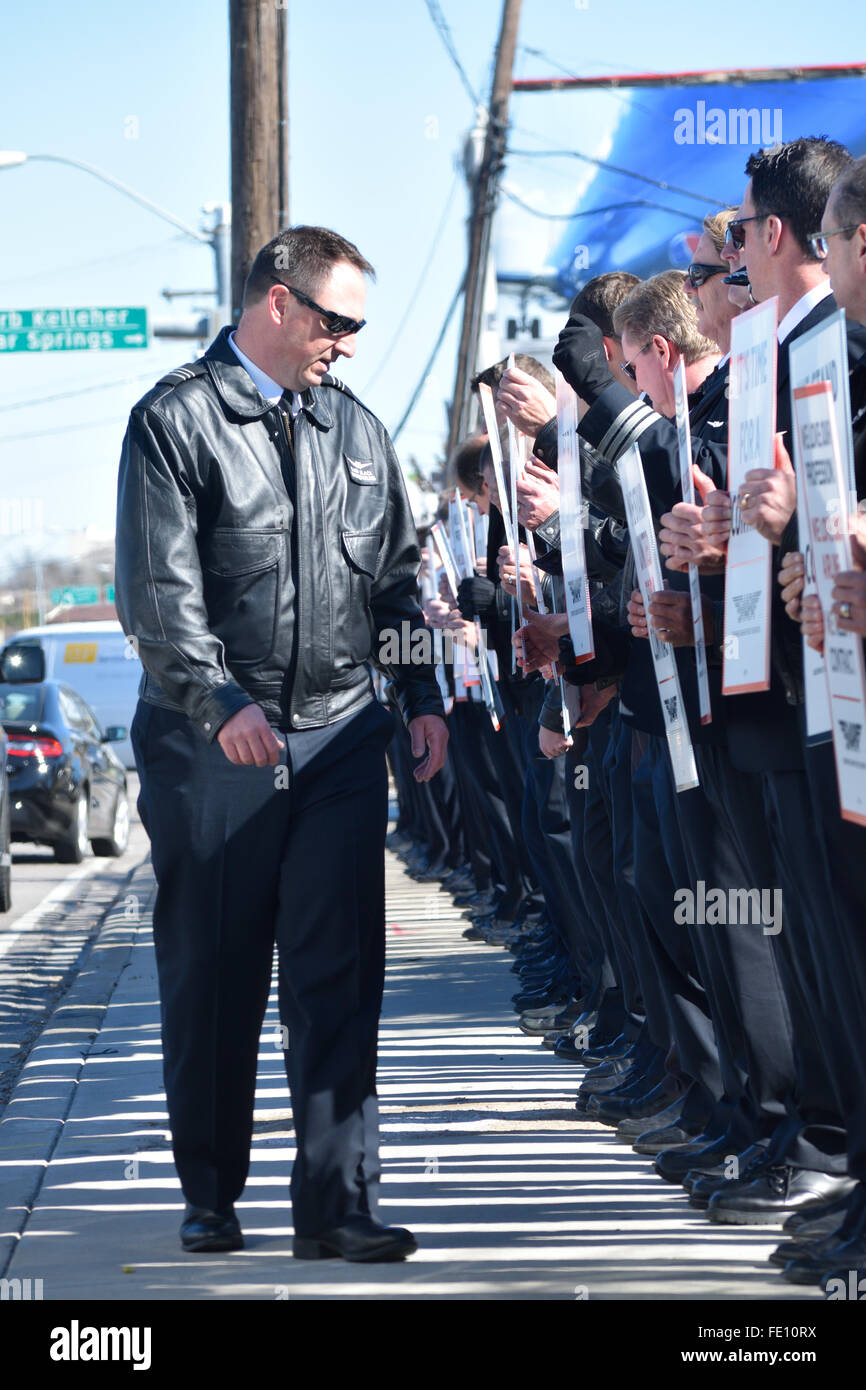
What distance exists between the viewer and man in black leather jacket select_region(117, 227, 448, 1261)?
4.44 m

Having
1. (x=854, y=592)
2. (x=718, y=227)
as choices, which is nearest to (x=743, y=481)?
(x=854, y=592)

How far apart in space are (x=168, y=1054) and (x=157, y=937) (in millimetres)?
274

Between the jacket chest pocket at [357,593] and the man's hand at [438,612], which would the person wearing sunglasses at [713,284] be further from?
the man's hand at [438,612]

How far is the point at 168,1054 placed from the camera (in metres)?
4.60

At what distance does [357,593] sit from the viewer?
473 centimetres

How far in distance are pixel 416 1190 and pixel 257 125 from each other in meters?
8.11

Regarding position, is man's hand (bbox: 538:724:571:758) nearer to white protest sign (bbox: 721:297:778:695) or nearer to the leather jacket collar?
the leather jacket collar

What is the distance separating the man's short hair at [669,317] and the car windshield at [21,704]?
1234 cm

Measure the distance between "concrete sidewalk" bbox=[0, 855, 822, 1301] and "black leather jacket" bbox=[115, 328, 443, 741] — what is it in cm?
120

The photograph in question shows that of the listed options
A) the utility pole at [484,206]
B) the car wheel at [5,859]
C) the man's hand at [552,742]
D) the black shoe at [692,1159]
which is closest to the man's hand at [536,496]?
the man's hand at [552,742]

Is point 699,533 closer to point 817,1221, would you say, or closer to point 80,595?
point 817,1221

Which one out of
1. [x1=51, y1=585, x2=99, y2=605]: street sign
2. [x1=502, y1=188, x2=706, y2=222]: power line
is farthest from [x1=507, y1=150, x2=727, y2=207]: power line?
[x1=51, y1=585, x2=99, y2=605]: street sign
